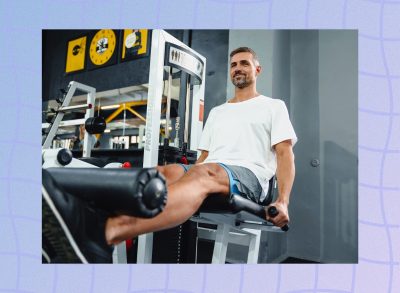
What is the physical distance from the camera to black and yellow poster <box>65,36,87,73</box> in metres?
1.69

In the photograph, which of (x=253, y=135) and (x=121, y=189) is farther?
(x=253, y=135)

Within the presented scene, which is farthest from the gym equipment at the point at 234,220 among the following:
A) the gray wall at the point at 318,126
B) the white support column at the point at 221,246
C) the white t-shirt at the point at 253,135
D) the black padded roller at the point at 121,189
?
the black padded roller at the point at 121,189

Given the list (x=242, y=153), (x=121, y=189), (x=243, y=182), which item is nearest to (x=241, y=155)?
(x=242, y=153)

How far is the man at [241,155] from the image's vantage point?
101 centimetres

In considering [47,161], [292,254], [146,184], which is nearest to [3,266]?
[47,161]

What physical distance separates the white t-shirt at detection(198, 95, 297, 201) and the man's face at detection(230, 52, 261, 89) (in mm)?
95

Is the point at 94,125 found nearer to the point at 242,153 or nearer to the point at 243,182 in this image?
the point at 242,153

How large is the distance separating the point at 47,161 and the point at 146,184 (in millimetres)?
850

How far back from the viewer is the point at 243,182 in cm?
125

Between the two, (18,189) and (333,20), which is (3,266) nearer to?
(18,189)

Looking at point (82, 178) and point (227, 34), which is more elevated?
point (227, 34)

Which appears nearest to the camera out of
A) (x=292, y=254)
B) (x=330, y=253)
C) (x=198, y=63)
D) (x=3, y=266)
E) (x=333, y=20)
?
(x=3, y=266)

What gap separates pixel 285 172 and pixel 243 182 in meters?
0.21

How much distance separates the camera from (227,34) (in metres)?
1.54
